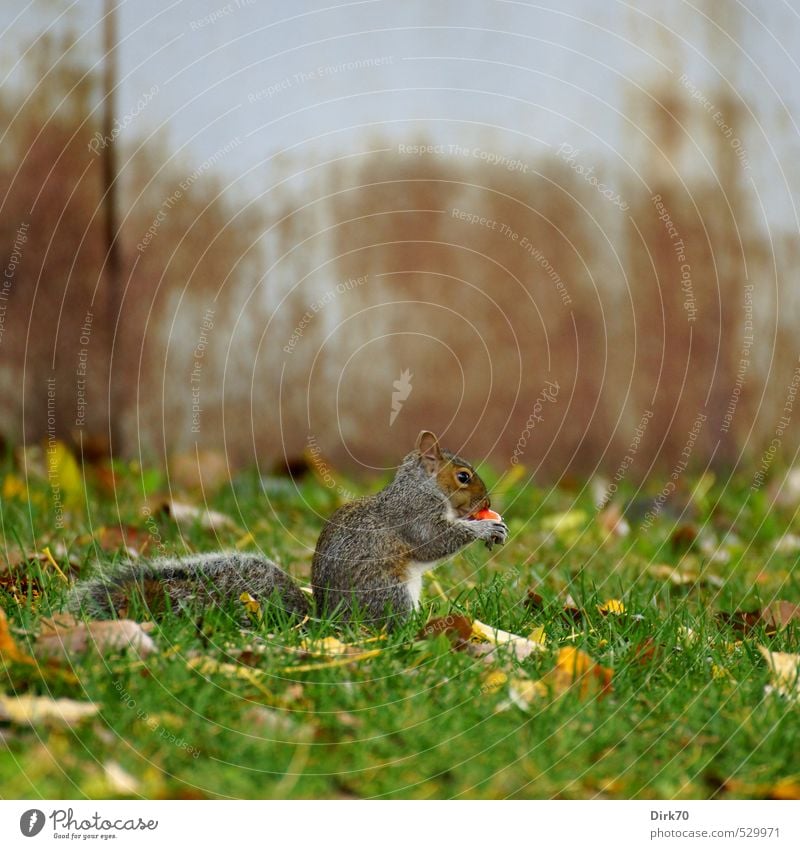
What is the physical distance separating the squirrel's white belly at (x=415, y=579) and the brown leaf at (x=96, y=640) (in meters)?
0.75

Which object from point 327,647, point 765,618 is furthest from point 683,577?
point 327,647

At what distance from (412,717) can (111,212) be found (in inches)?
138

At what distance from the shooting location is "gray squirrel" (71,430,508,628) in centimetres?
293

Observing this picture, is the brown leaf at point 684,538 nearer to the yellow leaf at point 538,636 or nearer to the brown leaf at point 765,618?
the brown leaf at point 765,618

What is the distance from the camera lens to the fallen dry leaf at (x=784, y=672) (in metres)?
2.70

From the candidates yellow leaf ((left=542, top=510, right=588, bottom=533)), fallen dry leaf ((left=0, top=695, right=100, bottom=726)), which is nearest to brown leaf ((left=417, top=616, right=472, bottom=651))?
fallen dry leaf ((left=0, top=695, right=100, bottom=726))

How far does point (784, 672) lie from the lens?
2.84 metres

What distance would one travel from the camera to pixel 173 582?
2953 mm

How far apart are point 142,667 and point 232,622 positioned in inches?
14.3

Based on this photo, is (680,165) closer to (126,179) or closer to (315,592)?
(126,179)

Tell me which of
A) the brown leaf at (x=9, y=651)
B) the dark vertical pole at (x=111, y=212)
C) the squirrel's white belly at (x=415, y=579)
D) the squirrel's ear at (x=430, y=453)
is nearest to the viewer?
the brown leaf at (x=9, y=651)

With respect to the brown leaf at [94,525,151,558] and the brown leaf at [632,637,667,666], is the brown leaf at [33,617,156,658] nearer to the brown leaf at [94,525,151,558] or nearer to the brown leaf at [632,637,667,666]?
the brown leaf at [94,525,151,558]

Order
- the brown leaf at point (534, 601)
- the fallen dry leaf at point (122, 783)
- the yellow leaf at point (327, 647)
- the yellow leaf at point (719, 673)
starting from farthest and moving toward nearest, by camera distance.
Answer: the brown leaf at point (534, 601), the yellow leaf at point (719, 673), the yellow leaf at point (327, 647), the fallen dry leaf at point (122, 783)

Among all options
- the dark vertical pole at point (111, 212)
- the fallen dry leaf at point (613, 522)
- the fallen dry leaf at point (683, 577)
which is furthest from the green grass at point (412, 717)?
the dark vertical pole at point (111, 212)
